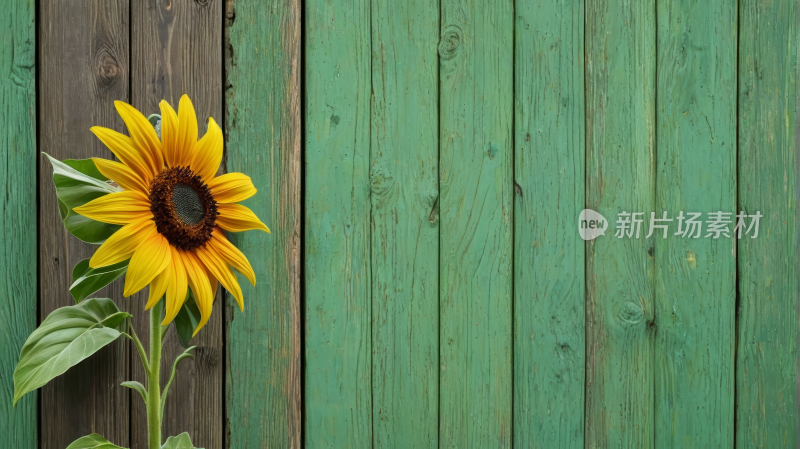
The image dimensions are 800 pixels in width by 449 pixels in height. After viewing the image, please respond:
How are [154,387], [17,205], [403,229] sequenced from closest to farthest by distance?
[154,387] → [17,205] → [403,229]

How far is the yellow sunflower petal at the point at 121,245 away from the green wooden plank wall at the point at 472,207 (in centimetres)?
32

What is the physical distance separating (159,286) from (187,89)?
0.46 meters

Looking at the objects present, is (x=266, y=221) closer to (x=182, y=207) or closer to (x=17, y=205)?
(x=182, y=207)

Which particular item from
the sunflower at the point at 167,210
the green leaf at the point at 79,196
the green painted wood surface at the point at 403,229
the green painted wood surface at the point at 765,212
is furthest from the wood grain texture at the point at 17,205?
the green painted wood surface at the point at 765,212

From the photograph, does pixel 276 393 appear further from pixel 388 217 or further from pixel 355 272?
pixel 388 217

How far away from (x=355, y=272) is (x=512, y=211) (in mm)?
343

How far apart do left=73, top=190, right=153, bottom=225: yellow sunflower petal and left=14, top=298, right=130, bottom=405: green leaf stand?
0.51 feet

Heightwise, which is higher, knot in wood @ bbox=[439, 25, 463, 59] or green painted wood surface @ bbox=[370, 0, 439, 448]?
knot in wood @ bbox=[439, 25, 463, 59]

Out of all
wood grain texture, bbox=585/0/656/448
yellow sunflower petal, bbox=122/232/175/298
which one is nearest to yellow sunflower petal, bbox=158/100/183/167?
yellow sunflower petal, bbox=122/232/175/298

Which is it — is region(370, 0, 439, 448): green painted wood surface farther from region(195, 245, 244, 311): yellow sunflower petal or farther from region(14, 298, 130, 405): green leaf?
region(14, 298, 130, 405): green leaf

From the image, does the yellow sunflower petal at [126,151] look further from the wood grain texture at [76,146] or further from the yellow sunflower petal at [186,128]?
the wood grain texture at [76,146]

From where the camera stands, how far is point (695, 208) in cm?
103

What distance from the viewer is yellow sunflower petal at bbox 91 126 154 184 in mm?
608

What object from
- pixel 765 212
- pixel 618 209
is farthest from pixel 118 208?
pixel 765 212
